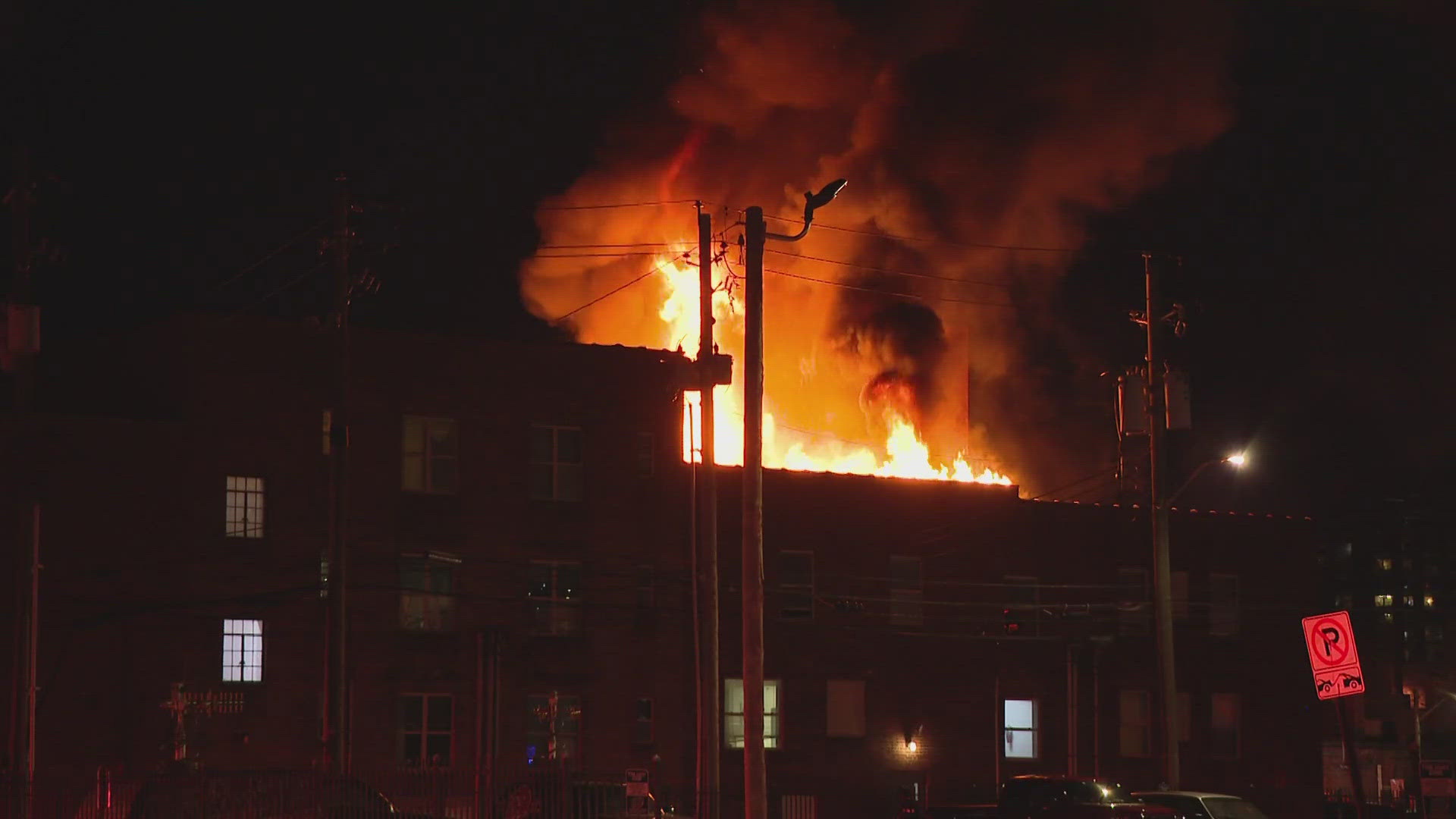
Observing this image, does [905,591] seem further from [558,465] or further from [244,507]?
[244,507]

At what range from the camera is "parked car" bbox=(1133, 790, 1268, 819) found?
30.5m

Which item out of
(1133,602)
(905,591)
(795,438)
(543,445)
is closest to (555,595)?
(543,445)

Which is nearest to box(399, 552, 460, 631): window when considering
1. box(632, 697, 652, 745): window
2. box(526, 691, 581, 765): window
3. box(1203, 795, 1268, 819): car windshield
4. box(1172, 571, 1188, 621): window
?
box(526, 691, 581, 765): window

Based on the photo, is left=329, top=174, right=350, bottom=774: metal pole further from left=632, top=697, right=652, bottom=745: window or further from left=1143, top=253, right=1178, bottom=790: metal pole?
left=1143, top=253, right=1178, bottom=790: metal pole

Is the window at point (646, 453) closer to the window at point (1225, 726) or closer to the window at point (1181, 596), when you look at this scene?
the window at point (1181, 596)

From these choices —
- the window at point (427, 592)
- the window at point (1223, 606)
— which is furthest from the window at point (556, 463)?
the window at point (1223, 606)

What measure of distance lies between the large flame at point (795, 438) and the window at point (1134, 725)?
823cm

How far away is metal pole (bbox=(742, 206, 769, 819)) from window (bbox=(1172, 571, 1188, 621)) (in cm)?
2994

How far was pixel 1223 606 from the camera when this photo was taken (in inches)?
2024

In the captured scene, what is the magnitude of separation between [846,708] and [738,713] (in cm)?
274

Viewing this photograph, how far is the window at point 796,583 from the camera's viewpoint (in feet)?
147

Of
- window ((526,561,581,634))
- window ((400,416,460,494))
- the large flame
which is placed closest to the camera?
window ((400,416,460,494))

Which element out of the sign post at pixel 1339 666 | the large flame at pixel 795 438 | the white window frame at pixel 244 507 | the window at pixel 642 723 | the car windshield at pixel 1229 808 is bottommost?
the car windshield at pixel 1229 808

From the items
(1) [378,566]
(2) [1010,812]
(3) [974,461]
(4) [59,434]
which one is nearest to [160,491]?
(4) [59,434]
